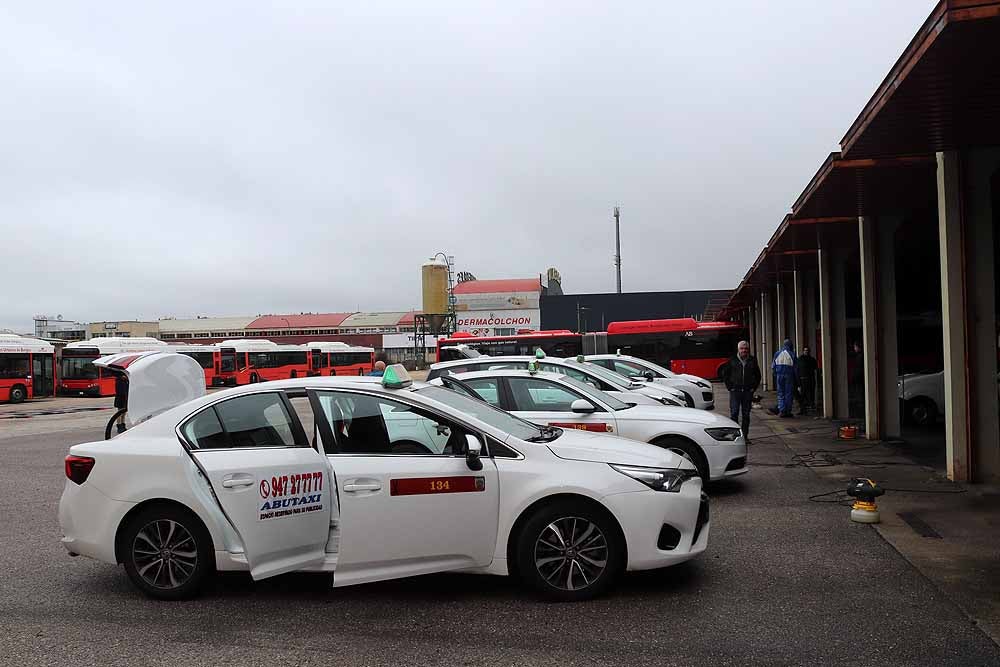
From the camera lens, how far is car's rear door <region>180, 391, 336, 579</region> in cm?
540

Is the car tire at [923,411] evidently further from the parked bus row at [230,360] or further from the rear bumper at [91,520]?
the parked bus row at [230,360]

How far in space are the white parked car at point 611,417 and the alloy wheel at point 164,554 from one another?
4.09 metres

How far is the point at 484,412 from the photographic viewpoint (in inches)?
246

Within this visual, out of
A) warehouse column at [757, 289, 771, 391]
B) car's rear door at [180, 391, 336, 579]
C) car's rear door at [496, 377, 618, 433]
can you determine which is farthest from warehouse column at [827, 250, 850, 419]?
car's rear door at [180, 391, 336, 579]

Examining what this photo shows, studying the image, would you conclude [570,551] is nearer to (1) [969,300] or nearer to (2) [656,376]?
(1) [969,300]

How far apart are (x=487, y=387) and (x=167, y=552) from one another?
440cm

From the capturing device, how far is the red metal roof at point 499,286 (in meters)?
70.4

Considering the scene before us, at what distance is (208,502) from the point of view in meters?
5.50

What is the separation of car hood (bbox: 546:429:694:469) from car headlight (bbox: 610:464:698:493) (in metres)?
0.04

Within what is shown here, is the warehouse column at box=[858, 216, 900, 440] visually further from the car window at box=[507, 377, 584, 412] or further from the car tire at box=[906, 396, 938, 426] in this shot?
the car window at box=[507, 377, 584, 412]

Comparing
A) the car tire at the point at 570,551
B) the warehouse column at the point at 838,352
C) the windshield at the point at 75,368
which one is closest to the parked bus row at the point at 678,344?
the windshield at the point at 75,368

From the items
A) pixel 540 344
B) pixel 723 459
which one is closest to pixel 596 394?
pixel 723 459

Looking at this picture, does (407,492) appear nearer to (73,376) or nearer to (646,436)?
(646,436)

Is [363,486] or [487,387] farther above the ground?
[487,387]
